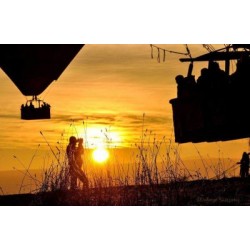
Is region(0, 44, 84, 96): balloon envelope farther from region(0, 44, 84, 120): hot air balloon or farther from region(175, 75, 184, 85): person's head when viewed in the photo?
region(175, 75, 184, 85): person's head

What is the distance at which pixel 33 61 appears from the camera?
7.86 m

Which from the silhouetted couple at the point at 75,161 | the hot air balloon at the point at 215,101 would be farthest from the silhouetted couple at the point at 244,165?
the silhouetted couple at the point at 75,161

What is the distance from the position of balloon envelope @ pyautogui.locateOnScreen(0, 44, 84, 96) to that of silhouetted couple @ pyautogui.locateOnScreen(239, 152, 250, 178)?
165 centimetres

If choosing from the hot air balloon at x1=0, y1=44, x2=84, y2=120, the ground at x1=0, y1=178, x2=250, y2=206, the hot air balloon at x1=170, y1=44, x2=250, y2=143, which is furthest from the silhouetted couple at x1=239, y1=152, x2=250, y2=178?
the hot air balloon at x1=0, y1=44, x2=84, y2=120

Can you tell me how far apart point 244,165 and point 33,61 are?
201cm

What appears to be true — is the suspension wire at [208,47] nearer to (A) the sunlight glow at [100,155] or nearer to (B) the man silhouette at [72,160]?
(A) the sunlight glow at [100,155]

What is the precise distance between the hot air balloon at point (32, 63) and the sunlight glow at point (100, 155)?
57 centimetres

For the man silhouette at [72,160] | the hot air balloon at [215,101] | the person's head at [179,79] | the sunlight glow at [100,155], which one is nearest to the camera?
the hot air balloon at [215,101]

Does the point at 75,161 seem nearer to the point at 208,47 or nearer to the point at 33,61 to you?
the point at 33,61

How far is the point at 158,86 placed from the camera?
7570 millimetres

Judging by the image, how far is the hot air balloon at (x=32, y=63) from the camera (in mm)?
7605

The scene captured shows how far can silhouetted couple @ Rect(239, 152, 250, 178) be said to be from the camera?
25.2 ft
